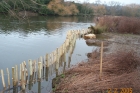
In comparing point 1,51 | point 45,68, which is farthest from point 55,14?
point 45,68

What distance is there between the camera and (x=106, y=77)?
30.2 ft

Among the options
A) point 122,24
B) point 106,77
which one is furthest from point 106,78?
point 122,24

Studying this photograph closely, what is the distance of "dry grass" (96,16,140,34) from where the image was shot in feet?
105

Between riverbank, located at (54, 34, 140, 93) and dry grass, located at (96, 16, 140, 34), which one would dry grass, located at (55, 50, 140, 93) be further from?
dry grass, located at (96, 16, 140, 34)

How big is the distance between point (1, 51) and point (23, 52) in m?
Result: 2.35

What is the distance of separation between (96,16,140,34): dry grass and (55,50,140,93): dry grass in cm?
2278

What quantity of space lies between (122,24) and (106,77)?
26.3m

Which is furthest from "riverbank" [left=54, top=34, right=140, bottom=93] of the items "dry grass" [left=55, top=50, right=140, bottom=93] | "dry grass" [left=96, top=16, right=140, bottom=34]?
"dry grass" [left=96, top=16, right=140, bottom=34]

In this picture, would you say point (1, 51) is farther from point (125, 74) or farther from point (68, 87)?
point (125, 74)

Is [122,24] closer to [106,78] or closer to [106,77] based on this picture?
[106,77]

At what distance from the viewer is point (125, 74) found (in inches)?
363

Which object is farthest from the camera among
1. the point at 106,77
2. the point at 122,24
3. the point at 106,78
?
the point at 122,24

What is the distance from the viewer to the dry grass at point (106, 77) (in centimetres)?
826

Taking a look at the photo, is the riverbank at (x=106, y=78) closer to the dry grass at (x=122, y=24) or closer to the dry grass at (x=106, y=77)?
the dry grass at (x=106, y=77)
